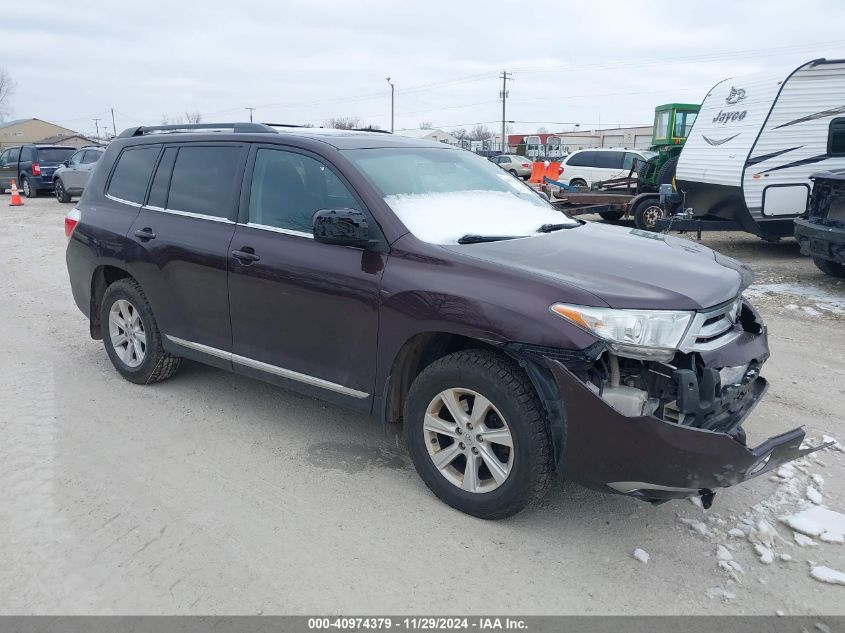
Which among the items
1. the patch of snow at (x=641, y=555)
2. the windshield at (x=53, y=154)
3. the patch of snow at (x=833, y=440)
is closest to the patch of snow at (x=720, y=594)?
the patch of snow at (x=641, y=555)

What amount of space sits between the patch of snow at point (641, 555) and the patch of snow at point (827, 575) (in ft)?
2.17

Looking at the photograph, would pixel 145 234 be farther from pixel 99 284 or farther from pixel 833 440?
pixel 833 440

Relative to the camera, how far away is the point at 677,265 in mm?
3383

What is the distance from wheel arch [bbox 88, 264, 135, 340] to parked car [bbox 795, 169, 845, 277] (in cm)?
718

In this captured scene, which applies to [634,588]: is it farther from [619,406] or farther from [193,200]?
[193,200]

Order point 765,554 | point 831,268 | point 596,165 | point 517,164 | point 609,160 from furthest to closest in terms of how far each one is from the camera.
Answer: point 517,164 < point 596,165 < point 609,160 < point 831,268 < point 765,554

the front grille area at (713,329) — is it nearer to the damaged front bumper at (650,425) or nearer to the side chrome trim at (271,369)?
the damaged front bumper at (650,425)

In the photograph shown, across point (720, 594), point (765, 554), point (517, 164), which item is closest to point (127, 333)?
point (720, 594)

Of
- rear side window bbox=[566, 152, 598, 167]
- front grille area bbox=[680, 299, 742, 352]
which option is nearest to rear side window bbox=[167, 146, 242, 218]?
front grille area bbox=[680, 299, 742, 352]

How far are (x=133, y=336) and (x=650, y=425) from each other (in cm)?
387

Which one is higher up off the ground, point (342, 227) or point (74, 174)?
point (74, 174)

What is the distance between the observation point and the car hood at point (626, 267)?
294cm

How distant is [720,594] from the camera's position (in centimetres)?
274

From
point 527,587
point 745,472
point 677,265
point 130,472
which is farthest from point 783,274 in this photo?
point 130,472
